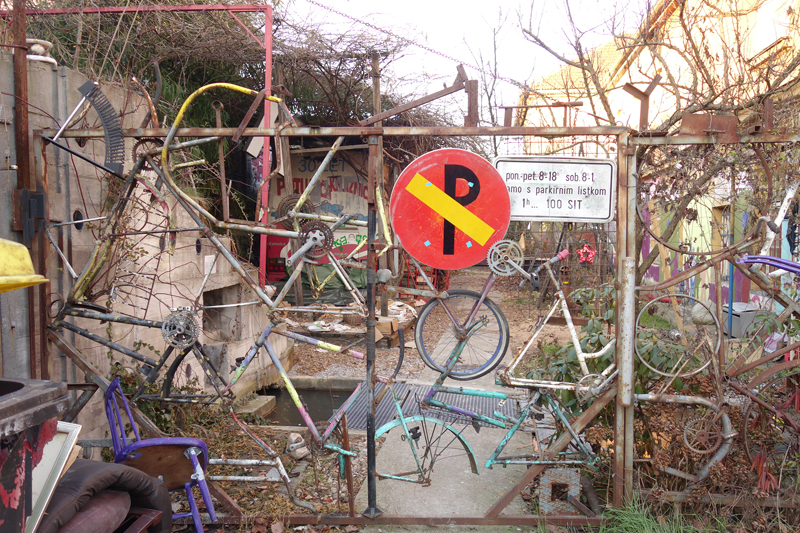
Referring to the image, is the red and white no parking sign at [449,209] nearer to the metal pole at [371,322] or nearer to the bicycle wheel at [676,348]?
the metal pole at [371,322]

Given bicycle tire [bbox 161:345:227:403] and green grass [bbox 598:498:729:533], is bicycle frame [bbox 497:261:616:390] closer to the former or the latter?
green grass [bbox 598:498:729:533]

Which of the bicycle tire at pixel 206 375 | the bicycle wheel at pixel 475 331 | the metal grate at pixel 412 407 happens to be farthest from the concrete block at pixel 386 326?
the bicycle tire at pixel 206 375

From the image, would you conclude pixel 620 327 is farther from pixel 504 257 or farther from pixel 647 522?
pixel 647 522

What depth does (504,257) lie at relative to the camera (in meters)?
3.54

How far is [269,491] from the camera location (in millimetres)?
4285

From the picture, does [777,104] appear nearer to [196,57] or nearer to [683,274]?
[683,274]

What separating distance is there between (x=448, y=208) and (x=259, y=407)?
13.2ft

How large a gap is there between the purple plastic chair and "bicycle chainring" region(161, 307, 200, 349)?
436mm

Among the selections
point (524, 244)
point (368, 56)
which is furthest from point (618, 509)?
point (524, 244)

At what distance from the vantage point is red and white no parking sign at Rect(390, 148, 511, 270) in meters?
3.51

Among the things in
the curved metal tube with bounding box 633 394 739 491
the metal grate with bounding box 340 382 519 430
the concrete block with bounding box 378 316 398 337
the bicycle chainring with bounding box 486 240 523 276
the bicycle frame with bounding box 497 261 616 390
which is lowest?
the metal grate with bounding box 340 382 519 430

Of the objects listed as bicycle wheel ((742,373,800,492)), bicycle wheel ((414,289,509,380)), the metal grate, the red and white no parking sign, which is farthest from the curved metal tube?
the metal grate

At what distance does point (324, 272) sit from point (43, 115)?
29.2 ft

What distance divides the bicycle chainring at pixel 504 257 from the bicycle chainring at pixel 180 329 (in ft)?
6.87
